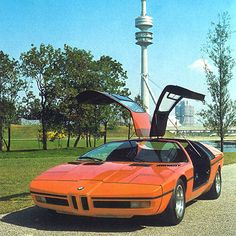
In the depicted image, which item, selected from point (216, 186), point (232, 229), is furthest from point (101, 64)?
point (232, 229)

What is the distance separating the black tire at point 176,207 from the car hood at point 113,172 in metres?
0.26

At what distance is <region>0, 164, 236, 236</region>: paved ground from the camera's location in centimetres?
510

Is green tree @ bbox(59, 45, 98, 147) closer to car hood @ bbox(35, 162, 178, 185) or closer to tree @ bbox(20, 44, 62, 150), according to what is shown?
tree @ bbox(20, 44, 62, 150)

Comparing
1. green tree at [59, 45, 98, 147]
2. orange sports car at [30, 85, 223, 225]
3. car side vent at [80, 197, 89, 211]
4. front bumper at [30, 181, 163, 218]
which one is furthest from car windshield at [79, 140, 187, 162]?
green tree at [59, 45, 98, 147]

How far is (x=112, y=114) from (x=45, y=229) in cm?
3288

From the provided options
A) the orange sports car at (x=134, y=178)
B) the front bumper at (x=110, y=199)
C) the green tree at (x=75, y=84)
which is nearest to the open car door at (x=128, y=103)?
the orange sports car at (x=134, y=178)

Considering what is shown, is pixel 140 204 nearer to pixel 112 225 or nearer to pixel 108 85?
pixel 112 225

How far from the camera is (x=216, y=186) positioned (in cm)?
774

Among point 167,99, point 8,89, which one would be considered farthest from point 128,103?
point 8,89

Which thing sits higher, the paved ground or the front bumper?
the front bumper

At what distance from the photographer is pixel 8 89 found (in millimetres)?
34750

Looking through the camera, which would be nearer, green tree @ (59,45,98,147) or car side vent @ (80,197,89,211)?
car side vent @ (80,197,89,211)

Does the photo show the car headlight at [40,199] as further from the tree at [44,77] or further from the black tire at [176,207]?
the tree at [44,77]

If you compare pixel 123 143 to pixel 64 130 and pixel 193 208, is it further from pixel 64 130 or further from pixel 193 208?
pixel 64 130
